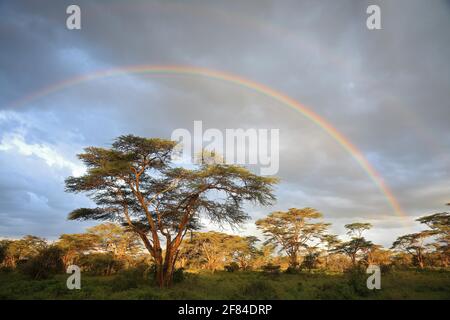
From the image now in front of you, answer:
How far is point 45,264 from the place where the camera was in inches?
969

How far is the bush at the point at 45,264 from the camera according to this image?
23.7 m

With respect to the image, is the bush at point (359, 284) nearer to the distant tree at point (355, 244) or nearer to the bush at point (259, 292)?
the bush at point (259, 292)

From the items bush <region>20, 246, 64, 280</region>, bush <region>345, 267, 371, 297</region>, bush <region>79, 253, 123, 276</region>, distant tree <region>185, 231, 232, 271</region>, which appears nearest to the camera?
bush <region>345, 267, 371, 297</region>

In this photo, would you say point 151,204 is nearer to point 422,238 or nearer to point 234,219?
point 234,219

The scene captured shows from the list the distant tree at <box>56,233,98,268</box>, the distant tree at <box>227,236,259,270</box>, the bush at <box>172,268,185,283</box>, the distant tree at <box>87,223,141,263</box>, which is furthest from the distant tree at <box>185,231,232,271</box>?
the bush at <box>172,268,185,283</box>

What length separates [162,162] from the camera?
59.3ft

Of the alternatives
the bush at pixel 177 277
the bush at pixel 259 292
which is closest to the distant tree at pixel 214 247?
the bush at pixel 177 277

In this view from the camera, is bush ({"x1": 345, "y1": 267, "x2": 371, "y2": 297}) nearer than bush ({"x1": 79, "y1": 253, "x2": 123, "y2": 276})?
Yes

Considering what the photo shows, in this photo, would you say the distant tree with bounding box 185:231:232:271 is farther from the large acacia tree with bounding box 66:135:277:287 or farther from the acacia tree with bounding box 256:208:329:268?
the large acacia tree with bounding box 66:135:277:287

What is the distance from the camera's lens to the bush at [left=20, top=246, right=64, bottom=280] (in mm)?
23688

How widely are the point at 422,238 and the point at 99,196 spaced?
44.4 meters
